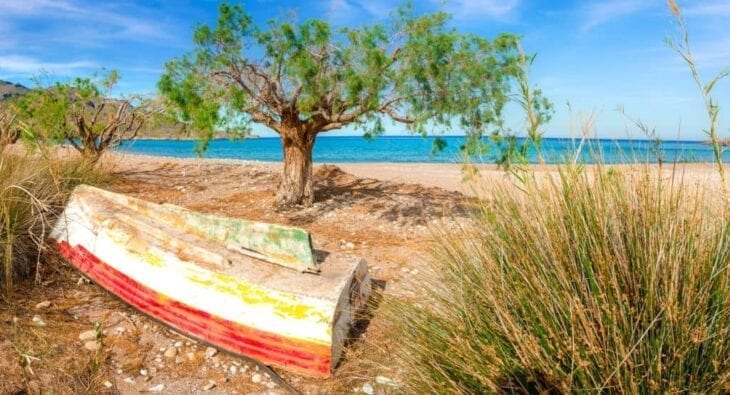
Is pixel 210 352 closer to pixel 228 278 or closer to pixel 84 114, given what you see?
pixel 228 278

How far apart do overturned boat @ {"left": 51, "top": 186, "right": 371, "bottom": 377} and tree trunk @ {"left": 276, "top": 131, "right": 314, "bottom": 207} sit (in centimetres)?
325

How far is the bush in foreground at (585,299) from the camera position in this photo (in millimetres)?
2023

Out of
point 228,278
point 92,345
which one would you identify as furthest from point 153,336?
point 228,278

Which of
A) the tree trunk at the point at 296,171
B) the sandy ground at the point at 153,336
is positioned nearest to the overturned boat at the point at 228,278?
the sandy ground at the point at 153,336

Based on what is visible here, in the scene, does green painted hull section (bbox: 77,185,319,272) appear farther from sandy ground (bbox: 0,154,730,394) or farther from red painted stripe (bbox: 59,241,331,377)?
sandy ground (bbox: 0,154,730,394)

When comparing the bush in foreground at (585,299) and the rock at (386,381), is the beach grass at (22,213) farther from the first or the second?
the bush in foreground at (585,299)

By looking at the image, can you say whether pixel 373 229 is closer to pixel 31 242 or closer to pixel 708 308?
pixel 31 242

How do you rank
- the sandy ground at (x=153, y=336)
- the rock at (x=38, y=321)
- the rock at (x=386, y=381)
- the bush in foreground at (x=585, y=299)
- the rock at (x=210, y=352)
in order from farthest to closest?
the rock at (x=38, y=321) → the rock at (x=210, y=352) → the sandy ground at (x=153, y=336) → the rock at (x=386, y=381) → the bush in foreground at (x=585, y=299)

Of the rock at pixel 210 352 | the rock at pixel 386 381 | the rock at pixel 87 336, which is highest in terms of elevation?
the rock at pixel 386 381

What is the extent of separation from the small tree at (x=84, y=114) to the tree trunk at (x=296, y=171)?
5.54 m

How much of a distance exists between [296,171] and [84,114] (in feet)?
24.4

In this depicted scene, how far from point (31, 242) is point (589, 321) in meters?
6.10

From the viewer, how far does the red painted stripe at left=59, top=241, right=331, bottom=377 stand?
387 centimetres

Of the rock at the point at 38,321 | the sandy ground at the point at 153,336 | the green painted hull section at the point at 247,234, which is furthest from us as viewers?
the green painted hull section at the point at 247,234
